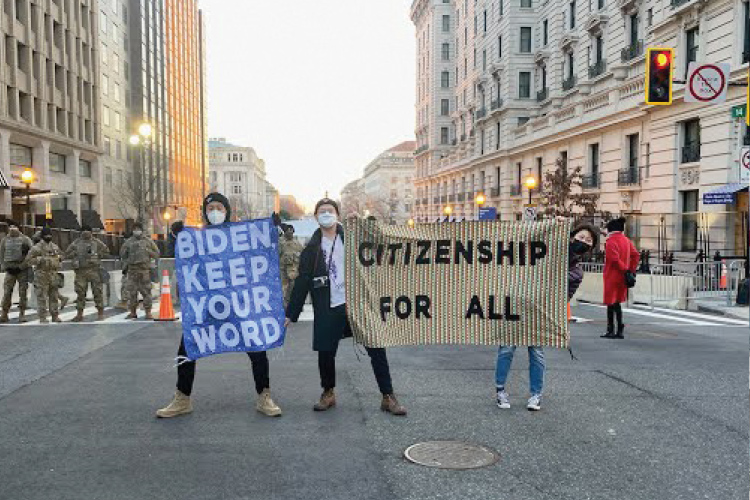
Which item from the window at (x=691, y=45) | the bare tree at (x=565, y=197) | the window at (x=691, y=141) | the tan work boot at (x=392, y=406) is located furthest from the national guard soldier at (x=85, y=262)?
the window at (x=691, y=45)

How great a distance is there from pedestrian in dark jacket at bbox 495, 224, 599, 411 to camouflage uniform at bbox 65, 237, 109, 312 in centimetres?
991

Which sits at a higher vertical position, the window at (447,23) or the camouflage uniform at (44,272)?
the window at (447,23)

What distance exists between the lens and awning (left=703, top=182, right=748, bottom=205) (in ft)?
72.5

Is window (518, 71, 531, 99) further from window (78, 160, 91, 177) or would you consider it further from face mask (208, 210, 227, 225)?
face mask (208, 210, 227, 225)

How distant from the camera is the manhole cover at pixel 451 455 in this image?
15.3ft

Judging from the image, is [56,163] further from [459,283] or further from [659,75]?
[459,283]

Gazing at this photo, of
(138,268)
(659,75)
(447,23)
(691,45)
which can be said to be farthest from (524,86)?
(138,268)

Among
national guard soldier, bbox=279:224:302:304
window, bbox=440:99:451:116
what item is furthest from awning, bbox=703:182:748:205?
window, bbox=440:99:451:116

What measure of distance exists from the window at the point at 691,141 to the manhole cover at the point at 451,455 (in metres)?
24.7

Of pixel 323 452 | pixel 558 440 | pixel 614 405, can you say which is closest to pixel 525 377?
pixel 614 405

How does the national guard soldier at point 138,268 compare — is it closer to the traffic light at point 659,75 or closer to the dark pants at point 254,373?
the dark pants at point 254,373

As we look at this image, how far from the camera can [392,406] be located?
19.5 feet

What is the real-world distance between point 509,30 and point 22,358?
4571cm

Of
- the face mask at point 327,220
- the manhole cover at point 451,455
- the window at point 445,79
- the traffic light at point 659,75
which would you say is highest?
the window at point 445,79
